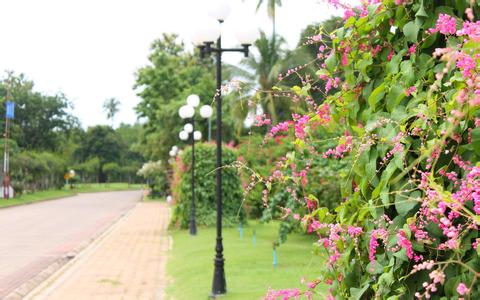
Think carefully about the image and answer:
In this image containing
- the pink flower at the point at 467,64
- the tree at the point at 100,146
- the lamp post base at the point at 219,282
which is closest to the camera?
the pink flower at the point at 467,64

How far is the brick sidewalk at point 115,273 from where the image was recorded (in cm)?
821

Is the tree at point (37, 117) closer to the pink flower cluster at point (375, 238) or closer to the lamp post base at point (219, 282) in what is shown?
the lamp post base at point (219, 282)

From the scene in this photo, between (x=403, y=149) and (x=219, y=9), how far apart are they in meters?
6.50

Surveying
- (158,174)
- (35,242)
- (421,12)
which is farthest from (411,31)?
(158,174)

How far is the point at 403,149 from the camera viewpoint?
213 centimetres

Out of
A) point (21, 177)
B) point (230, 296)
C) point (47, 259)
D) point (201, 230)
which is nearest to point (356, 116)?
point (230, 296)

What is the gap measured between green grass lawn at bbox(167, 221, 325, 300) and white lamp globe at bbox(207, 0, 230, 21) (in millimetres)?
4129

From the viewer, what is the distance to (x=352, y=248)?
8.33 ft

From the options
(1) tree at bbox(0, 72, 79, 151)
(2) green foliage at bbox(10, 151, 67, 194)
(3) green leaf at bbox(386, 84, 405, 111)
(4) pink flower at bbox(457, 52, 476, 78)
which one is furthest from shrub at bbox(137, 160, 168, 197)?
(4) pink flower at bbox(457, 52, 476, 78)

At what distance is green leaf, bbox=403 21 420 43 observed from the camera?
221cm

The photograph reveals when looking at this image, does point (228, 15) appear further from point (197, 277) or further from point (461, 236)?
point (461, 236)

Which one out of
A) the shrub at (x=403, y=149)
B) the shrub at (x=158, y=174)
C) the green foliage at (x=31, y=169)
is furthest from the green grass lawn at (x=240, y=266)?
the green foliage at (x=31, y=169)

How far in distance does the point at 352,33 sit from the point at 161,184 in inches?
1623

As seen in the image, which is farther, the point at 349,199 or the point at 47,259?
the point at 47,259
